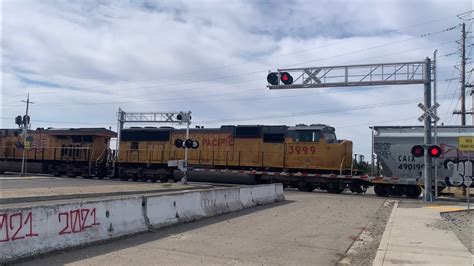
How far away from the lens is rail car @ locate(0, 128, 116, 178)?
35000 mm

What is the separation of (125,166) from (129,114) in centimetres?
448

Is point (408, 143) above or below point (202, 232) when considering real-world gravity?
above

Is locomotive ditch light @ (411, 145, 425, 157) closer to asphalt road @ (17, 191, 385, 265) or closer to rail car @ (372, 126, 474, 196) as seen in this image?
rail car @ (372, 126, 474, 196)

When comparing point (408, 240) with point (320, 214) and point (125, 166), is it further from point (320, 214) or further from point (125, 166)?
point (125, 166)

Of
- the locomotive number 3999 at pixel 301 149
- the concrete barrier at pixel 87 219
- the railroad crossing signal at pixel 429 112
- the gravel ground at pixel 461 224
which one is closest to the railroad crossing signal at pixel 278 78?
the railroad crossing signal at pixel 429 112

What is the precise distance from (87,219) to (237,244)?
293cm

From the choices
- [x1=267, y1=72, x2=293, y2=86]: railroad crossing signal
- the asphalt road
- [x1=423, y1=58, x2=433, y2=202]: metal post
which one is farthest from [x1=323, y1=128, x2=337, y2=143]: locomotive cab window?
the asphalt road

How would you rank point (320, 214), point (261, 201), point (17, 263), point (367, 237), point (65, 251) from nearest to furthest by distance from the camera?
1. point (17, 263)
2. point (65, 251)
3. point (367, 237)
4. point (320, 214)
5. point (261, 201)

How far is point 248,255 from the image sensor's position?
8180 millimetres

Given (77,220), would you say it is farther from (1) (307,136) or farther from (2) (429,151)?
(1) (307,136)

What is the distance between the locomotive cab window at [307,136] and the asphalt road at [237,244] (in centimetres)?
1350

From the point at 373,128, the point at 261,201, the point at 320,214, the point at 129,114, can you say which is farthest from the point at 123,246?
the point at 129,114

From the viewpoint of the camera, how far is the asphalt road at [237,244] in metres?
7.57

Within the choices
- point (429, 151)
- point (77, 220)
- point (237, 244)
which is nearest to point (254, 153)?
point (429, 151)
